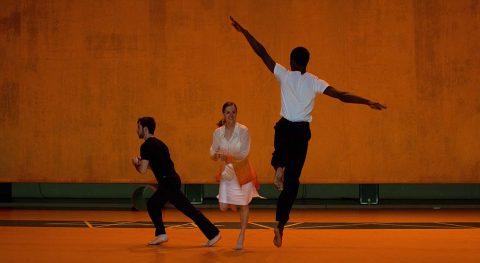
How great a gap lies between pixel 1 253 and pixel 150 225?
3.33 m

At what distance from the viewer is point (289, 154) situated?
701 centimetres

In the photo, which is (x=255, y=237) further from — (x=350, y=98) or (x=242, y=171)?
(x=350, y=98)

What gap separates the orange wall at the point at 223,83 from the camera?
13.2 m

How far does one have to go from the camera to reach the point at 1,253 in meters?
7.20

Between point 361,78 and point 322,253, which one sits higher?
point 361,78

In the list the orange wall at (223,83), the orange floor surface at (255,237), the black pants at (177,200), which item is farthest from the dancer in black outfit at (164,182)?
the orange wall at (223,83)

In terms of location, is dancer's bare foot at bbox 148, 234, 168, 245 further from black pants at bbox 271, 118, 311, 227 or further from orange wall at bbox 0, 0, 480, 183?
orange wall at bbox 0, 0, 480, 183

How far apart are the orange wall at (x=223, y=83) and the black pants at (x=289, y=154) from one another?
6.19 meters

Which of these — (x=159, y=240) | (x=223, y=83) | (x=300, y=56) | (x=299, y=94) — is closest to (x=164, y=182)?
(x=159, y=240)

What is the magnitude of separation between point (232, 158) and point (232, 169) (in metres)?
0.11

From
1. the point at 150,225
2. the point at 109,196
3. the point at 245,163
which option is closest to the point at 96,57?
the point at 109,196

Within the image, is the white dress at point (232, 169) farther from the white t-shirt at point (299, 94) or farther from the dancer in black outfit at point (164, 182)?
the white t-shirt at point (299, 94)

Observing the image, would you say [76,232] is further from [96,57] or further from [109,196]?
[109,196]

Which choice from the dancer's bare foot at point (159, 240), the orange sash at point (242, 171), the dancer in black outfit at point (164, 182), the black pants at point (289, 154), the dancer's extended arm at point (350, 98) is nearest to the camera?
the dancer's extended arm at point (350, 98)
